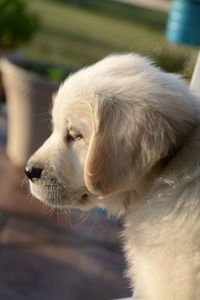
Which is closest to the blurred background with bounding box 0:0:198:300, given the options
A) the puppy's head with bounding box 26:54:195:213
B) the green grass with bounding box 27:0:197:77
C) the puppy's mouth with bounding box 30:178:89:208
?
the puppy's head with bounding box 26:54:195:213

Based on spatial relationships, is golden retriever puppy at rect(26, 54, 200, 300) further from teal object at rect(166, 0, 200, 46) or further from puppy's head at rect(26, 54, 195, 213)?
teal object at rect(166, 0, 200, 46)

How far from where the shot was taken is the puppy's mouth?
1912 mm

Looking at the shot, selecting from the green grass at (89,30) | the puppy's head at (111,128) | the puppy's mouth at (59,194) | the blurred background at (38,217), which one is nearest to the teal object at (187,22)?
the blurred background at (38,217)

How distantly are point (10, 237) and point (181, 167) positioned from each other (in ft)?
7.43

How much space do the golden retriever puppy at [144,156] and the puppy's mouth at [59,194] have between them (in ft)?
0.05

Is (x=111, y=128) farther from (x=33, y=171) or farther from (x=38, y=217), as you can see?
(x=38, y=217)

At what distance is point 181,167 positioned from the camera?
1631 millimetres

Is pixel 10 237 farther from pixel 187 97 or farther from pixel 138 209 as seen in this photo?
pixel 187 97

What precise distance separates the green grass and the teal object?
3087 mm

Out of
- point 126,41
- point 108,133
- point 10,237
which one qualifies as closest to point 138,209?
point 108,133

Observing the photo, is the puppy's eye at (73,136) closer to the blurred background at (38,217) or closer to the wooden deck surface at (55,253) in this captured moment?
the blurred background at (38,217)

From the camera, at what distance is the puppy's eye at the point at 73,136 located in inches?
70.9

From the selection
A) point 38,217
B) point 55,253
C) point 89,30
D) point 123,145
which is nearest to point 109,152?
point 123,145

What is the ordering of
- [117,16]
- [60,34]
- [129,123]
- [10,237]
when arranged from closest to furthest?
[129,123] → [10,237] → [60,34] → [117,16]
